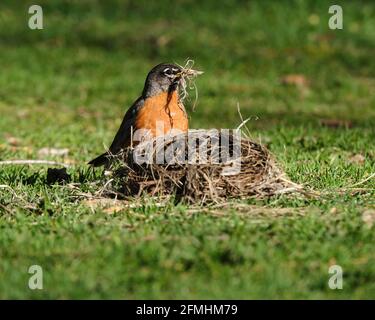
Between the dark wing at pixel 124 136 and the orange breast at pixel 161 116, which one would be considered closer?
the orange breast at pixel 161 116

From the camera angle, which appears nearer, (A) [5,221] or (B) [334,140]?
(A) [5,221]

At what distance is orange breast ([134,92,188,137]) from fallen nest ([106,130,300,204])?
2.62 feet

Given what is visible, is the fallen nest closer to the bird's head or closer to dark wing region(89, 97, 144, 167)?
dark wing region(89, 97, 144, 167)

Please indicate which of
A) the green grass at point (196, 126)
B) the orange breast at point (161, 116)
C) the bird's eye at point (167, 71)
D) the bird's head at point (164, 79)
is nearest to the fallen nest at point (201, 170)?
the green grass at point (196, 126)

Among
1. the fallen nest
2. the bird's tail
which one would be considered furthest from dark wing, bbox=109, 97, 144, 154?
the fallen nest

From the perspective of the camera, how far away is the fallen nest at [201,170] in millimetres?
7324

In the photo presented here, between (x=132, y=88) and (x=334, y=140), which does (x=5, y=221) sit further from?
(x=132, y=88)

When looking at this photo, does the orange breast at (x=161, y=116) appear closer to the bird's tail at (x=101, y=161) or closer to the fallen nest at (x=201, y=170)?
the bird's tail at (x=101, y=161)

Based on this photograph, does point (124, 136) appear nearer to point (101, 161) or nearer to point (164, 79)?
point (101, 161)

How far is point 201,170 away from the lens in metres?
7.37

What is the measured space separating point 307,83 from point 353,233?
10.5 m

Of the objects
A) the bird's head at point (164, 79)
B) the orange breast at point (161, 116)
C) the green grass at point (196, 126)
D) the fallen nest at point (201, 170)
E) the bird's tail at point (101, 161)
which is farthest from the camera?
the bird's head at point (164, 79)
